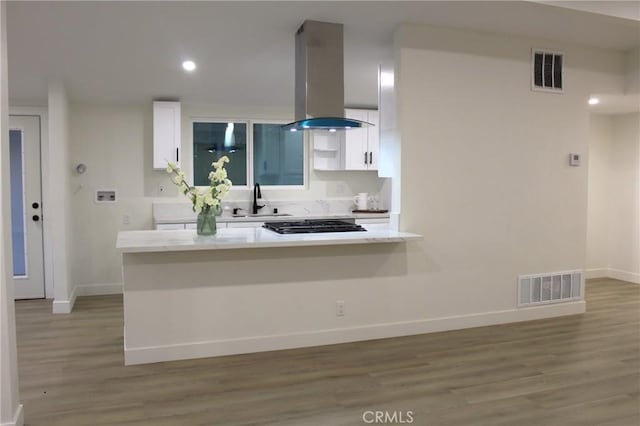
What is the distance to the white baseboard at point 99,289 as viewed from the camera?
5750 mm

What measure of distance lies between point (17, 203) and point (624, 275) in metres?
7.42

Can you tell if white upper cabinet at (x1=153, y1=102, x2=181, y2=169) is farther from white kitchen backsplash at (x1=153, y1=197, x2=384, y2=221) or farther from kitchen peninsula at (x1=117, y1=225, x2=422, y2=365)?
kitchen peninsula at (x1=117, y1=225, x2=422, y2=365)

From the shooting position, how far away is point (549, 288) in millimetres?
4641

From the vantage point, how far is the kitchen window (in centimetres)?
615

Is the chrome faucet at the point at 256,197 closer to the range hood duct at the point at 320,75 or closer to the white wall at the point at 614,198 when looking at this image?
the range hood duct at the point at 320,75

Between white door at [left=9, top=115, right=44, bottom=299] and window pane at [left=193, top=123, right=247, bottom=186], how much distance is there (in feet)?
5.77

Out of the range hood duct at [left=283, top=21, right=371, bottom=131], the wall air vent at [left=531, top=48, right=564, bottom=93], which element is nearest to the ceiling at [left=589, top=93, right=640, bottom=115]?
the wall air vent at [left=531, top=48, right=564, bottom=93]

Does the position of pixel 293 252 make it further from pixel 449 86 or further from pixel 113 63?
pixel 113 63

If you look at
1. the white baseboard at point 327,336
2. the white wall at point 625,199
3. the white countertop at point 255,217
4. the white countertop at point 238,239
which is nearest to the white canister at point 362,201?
the white countertop at point 255,217

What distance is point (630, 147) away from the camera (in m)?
6.20

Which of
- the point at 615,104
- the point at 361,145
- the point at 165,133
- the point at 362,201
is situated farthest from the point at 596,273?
the point at 165,133

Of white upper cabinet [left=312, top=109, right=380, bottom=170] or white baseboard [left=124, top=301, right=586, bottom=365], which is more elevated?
white upper cabinet [left=312, top=109, right=380, bottom=170]

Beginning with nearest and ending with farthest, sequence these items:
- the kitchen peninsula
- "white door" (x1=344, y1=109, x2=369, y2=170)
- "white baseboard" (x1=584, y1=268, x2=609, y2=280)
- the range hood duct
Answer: the kitchen peninsula, the range hood duct, "white door" (x1=344, y1=109, x2=369, y2=170), "white baseboard" (x1=584, y1=268, x2=609, y2=280)

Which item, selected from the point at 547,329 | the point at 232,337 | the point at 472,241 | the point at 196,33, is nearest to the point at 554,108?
the point at 472,241
